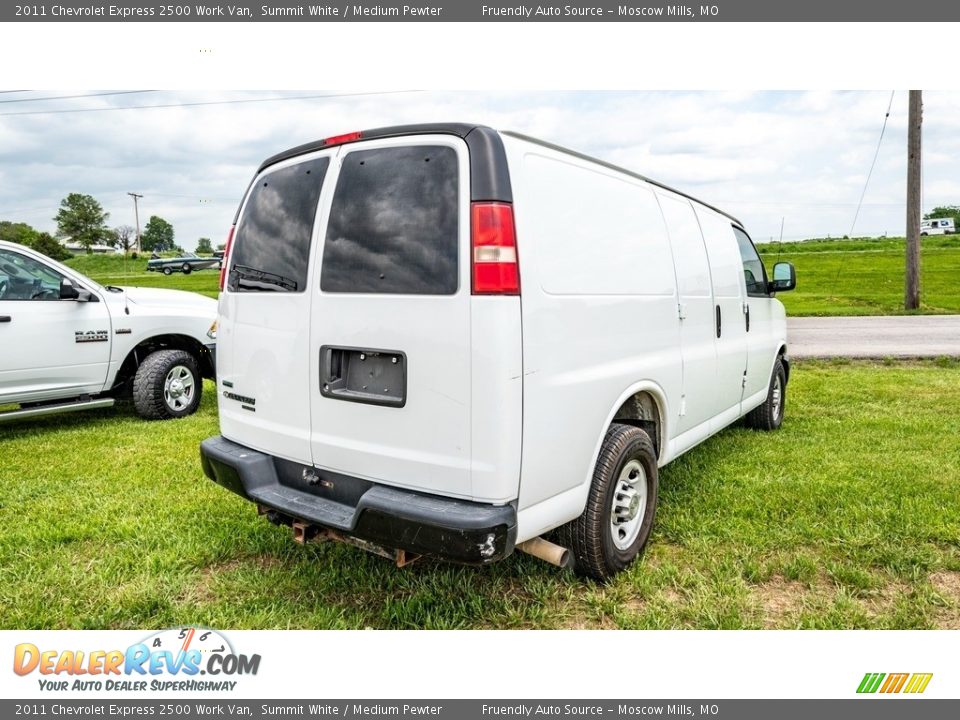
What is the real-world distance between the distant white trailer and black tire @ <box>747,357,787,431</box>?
6762 centimetres

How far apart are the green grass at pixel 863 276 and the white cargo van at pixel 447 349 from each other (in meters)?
16.5

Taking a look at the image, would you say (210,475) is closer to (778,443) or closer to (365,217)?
(365,217)

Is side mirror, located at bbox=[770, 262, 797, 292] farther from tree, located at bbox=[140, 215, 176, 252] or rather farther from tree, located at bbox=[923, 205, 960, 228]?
tree, located at bbox=[923, 205, 960, 228]

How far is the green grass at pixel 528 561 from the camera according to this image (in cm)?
304

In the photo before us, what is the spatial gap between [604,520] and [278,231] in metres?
2.12

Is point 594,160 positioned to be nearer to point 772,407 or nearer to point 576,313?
point 576,313

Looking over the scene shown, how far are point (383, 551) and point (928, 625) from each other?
244 centimetres

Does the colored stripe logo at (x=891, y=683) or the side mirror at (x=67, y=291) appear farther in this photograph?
the side mirror at (x=67, y=291)

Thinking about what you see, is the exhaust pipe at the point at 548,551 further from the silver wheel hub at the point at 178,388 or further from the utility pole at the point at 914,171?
the utility pole at the point at 914,171

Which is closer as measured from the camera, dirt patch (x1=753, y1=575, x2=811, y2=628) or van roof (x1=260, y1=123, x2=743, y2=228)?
van roof (x1=260, y1=123, x2=743, y2=228)

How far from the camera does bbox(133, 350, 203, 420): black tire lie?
675 cm

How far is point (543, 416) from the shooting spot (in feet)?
8.89

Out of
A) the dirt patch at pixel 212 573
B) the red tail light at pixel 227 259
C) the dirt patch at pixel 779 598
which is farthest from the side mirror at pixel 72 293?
the dirt patch at pixel 779 598

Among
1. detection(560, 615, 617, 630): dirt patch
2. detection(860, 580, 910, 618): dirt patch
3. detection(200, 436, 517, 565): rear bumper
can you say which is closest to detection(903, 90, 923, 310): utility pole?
detection(860, 580, 910, 618): dirt patch
